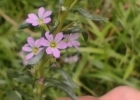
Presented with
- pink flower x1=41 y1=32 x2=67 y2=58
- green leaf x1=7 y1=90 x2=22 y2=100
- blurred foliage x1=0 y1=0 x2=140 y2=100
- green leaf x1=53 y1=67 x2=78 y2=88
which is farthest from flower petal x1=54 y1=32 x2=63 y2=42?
blurred foliage x1=0 y1=0 x2=140 y2=100

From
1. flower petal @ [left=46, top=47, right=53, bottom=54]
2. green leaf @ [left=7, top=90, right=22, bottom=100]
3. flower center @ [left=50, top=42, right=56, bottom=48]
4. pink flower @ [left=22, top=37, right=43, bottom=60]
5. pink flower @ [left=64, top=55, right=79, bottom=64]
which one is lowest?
green leaf @ [left=7, top=90, right=22, bottom=100]

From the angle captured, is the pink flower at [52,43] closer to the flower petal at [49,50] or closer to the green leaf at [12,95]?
the flower petal at [49,50]

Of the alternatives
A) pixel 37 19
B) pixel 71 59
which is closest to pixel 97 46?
pixel 71 59

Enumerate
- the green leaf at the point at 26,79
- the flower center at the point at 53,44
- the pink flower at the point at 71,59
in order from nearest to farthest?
the flower center at the point at 53,44 < the green leaf at the point at 26,79 < the pink flower at the point at 71,59

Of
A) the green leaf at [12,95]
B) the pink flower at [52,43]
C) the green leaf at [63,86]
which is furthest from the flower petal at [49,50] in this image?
the green leaf at [12,95]

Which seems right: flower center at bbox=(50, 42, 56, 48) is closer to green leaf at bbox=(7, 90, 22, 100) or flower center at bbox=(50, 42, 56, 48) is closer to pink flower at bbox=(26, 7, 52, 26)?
pink flower at bbox=(26, 7, 52, 26)
